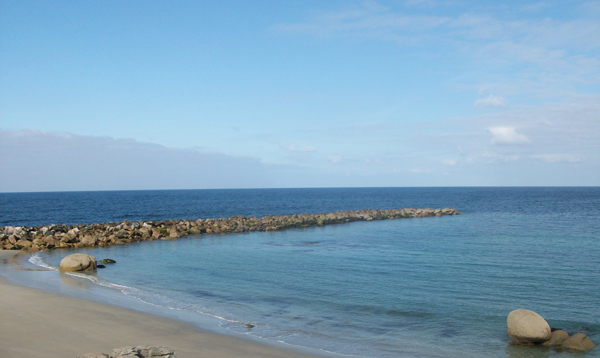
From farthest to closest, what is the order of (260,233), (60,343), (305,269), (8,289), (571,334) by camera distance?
(260,233) → (305,269) → (8,289) → (571,334) → (60,343)

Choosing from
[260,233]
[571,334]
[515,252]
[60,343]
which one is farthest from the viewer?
[260,233]

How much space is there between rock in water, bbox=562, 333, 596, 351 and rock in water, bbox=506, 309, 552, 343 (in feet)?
1.33

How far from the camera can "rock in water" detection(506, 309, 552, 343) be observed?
10.7 metres

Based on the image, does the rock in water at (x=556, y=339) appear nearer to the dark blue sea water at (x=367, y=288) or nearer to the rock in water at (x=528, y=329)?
the rock in water at (x=528, y=329)

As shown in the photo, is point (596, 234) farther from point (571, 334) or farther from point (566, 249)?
point (571, 334)

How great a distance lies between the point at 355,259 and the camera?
24203 millimetres

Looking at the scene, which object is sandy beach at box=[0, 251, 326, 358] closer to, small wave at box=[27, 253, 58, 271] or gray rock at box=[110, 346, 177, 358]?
gray rock at box=[110, 346, 177, 358]

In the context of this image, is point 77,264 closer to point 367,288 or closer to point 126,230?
point 367,288

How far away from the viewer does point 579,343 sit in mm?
10641

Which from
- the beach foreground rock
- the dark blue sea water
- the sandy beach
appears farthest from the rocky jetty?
the beach foreground rock

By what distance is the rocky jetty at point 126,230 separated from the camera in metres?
29.2

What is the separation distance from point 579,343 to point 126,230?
31868 mm

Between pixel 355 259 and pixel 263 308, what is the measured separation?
35.9ft

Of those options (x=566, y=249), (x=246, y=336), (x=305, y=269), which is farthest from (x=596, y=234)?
(x=246, y=336)
